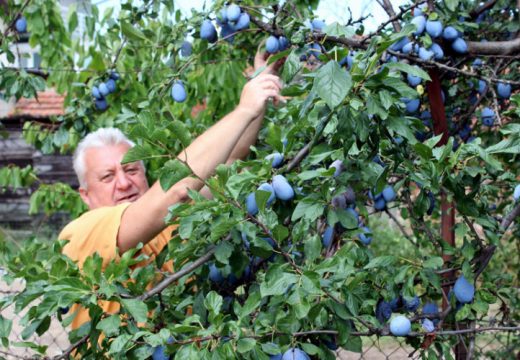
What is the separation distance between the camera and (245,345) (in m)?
1.30

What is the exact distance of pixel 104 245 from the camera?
2072 mm

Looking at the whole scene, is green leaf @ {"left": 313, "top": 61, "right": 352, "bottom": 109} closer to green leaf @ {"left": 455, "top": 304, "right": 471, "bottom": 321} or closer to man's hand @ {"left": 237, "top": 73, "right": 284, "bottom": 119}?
green leaf @ {"left": 455, "top": 304, "right": 471, "bottom": 321}

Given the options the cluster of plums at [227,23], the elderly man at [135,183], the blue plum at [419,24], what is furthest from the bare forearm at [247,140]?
the blue plum at [419,24]

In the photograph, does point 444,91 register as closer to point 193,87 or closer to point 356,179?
point 356,179

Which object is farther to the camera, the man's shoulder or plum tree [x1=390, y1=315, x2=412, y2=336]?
the man's shoulder

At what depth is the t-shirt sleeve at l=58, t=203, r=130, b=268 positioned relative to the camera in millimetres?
2055

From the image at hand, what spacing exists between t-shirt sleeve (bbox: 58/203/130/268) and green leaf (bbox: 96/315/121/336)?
57 cm

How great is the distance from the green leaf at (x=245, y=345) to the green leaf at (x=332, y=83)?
45 cm

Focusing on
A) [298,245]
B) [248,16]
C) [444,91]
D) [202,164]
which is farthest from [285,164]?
[444,91]

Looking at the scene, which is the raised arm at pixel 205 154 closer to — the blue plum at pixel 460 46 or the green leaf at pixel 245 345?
the blue plum at pixel 460 46

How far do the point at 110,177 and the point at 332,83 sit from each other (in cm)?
148

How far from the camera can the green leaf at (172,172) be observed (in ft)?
4.54

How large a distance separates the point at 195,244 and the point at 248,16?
701mm

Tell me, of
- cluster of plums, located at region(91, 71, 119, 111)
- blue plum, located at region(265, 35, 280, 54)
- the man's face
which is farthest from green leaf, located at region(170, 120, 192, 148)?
cluster of plums, located at region(91, 71, 119, 111)
